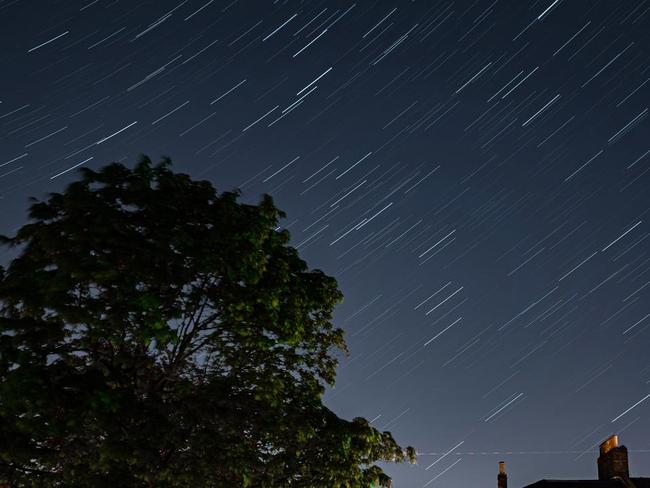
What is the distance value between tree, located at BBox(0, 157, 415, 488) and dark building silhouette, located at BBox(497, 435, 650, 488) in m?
9.66

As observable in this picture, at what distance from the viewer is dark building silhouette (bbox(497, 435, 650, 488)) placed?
76.9 feet

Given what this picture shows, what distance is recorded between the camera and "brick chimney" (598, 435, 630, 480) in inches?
952

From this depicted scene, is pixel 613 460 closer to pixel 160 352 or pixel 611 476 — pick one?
pixel 611 476

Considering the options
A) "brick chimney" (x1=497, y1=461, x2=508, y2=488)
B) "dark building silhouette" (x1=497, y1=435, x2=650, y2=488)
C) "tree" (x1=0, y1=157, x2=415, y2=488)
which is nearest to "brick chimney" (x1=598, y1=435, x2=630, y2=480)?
"dark building silhouette" (x1=497, y1=435, x2=650, y2=488)

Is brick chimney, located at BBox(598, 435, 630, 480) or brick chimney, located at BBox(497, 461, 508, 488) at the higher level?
brick chimney, located at BBox(497, 461, 508, 488)

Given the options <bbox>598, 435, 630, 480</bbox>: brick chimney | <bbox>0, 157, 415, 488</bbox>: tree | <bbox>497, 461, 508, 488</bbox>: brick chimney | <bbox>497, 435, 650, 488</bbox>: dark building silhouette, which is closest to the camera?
<bbox>0, 157, 415, 488</bbox>: tree

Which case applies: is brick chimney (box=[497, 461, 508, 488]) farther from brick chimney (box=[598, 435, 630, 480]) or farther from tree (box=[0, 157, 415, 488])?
tree (box=[0, 157, 415, 488])

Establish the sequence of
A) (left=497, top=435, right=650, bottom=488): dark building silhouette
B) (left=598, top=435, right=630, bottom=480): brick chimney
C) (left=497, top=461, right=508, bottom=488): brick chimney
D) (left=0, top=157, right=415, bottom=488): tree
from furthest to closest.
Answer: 1. (left=497, top=461, right=508, bottom=488): brick chimney
2. (left=598, top=435, right=630, bottom=480): brick chimney
3. (left=497, top=435, right=650, bottom=488): dark building silhouette
4. (left=0, top=157, right=415, bottom=488): tree

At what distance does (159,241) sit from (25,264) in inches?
109

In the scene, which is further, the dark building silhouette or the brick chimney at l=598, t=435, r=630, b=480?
the brick chimney at l=598, t=435, r=630, b=480

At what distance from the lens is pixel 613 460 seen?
24.5 m

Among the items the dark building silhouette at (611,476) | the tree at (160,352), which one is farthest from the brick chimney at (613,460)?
the tree at (160,352)

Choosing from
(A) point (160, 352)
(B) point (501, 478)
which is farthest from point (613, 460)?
(A) point (160, 352)

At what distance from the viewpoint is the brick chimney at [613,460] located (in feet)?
79.4
